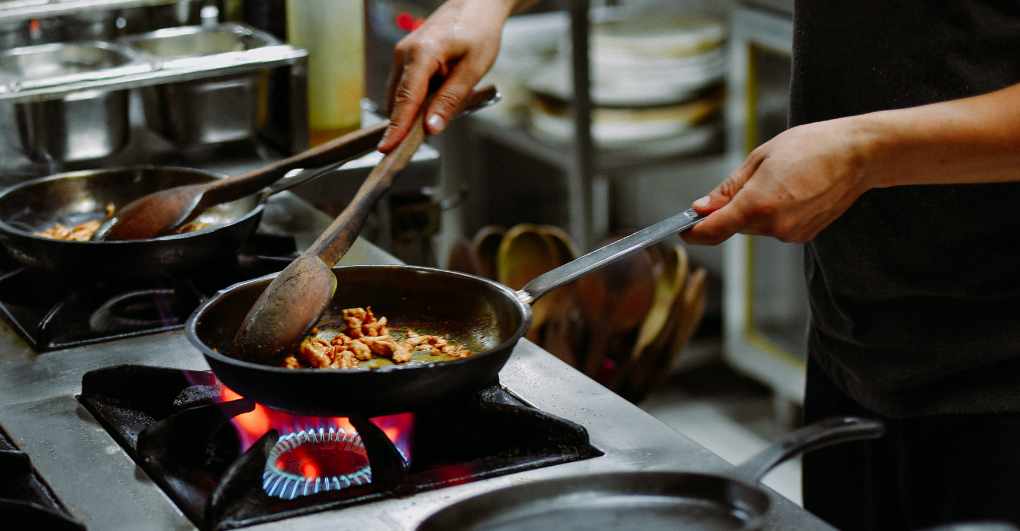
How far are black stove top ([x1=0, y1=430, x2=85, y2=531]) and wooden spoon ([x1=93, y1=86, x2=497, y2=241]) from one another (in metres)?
0.39

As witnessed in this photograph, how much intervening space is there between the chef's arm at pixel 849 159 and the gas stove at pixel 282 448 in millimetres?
192

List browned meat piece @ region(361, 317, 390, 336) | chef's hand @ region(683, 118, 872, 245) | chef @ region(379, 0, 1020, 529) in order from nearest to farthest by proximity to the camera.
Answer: chef's hand @ region(683, 118, 872, 245) → browned meat piece @ region(361, 317, 390, 336) → chef @ region(379, 0, 1020, 529)

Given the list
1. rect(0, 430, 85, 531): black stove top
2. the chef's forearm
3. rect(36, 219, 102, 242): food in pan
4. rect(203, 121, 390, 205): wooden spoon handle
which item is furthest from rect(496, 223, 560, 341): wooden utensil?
rect(0, 430, 85, 531): black stove top

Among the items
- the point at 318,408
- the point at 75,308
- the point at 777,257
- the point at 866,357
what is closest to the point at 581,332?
the point at 866,357

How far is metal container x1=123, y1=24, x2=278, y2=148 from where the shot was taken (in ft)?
5.98

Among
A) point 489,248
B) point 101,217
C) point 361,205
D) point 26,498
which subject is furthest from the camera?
point 489,248

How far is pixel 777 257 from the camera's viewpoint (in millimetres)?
3152

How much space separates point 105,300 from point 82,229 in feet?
0.37

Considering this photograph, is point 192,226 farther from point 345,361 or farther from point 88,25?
point 88,25

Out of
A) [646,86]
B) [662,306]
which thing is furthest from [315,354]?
[646,86]

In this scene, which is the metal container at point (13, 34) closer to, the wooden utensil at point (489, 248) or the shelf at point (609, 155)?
the wooden utensil at point (489, 248)

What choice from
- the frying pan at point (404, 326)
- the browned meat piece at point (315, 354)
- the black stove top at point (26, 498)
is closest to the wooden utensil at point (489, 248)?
the frying pan at point (404, 326)

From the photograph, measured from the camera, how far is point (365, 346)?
46.8 inches

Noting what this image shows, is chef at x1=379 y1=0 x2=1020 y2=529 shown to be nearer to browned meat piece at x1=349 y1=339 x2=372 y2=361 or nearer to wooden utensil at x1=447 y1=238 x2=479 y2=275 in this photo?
browned meat piece at x1=349 y1=339 x2=372 y2=361
